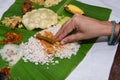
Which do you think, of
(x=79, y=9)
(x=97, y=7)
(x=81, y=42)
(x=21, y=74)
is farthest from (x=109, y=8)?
(x=21, y=74)

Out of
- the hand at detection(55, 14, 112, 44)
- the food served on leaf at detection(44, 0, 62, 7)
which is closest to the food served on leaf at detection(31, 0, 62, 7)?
the food served on leaf at detection(44, 0, 62, 7)

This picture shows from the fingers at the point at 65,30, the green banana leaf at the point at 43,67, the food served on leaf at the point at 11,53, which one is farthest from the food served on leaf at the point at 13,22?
the fingers at the point at 65,30

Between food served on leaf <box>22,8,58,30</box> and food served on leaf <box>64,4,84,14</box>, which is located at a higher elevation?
food served on leaf <box>64,4,84,14</box>

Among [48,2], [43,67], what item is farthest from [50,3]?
[43,67]

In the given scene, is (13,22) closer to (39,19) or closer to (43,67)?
(39,19)

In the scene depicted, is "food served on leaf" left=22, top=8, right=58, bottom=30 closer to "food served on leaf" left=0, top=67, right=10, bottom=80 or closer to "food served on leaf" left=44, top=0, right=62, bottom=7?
"food served on leaf" left=44, top=0, right=62, bottom=7

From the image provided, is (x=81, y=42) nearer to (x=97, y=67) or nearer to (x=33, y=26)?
(x=97, y=67)
